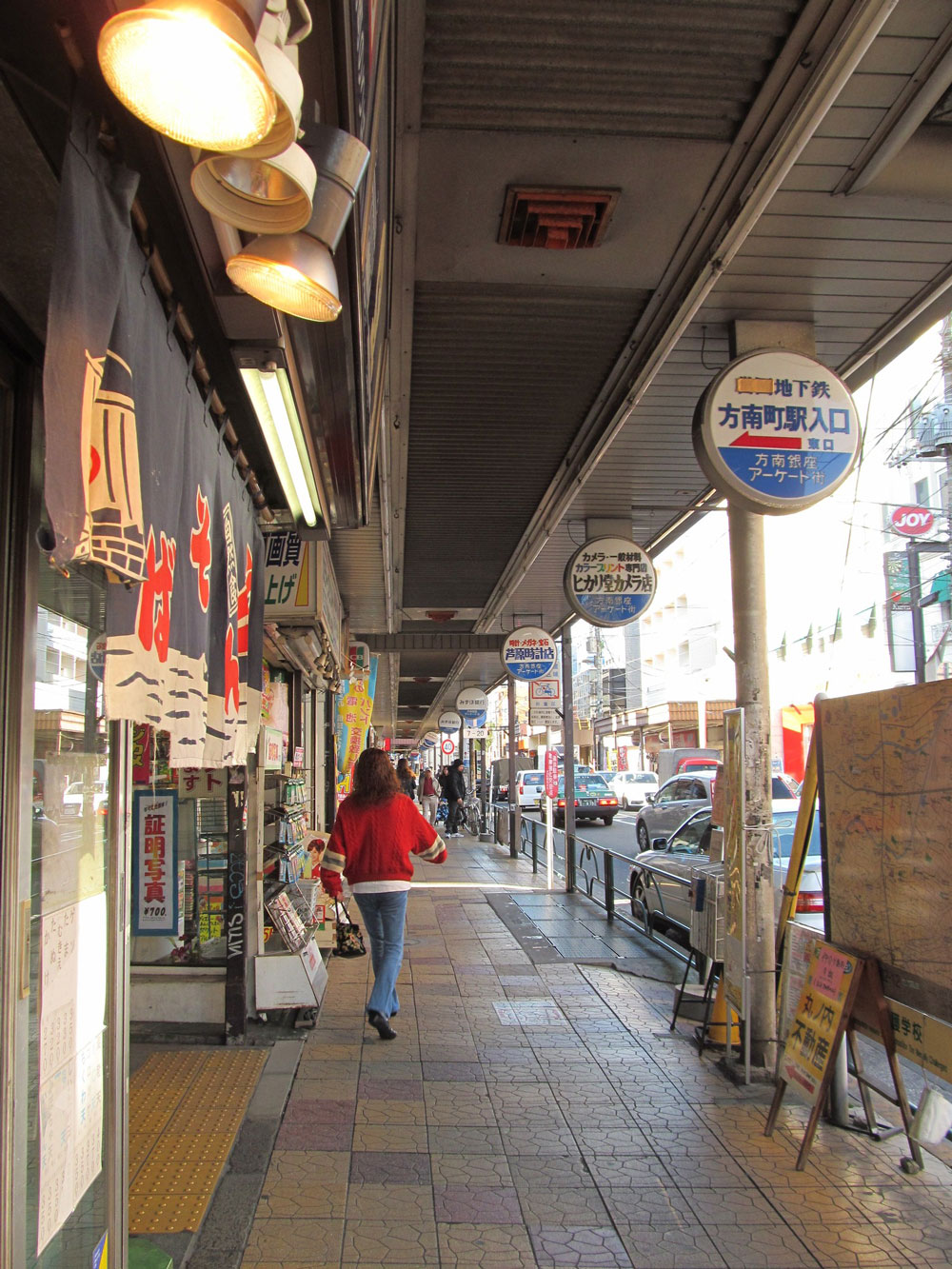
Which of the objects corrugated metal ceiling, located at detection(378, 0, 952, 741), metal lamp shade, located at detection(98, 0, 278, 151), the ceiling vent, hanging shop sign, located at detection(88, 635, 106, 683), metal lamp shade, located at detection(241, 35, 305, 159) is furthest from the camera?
the ceiling vent

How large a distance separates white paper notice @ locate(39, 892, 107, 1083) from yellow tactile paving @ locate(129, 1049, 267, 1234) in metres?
1.45

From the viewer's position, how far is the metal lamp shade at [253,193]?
1.98m

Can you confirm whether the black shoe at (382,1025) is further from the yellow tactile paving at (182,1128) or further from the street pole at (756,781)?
the street pole at (756,781)

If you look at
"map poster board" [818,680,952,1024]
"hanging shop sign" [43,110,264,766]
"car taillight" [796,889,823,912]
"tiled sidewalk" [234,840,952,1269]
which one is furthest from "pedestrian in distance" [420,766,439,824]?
"hanging shop sign" [43,110,264,766]

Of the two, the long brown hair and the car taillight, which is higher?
the long brown hair

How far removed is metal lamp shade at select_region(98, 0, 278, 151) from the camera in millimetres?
1363

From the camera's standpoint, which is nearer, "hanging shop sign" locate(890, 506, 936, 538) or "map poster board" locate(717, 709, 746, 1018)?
"map poster board" locate(717, 709, 746, 1018)

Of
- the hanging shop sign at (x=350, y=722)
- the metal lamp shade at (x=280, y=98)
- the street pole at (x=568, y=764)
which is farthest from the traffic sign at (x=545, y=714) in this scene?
the metal lamp shade at (x=280, y=98)

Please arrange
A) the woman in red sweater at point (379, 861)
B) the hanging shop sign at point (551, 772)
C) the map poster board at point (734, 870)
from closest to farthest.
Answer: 1. the map poster board at point (734, 870)
2. the woman in red sweater at point (379, 861)
3. the hanging shop sign at point (551, 772)

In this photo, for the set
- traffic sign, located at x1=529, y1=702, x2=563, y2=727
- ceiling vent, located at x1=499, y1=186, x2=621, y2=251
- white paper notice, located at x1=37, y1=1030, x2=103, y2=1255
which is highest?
ceiling vent, located at x1=499, y1=186, x2=621, y2=251

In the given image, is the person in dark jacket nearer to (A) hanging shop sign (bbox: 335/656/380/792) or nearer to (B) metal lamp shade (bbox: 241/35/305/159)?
(A) hanging shop sign (bbox: 335/656/380/792)

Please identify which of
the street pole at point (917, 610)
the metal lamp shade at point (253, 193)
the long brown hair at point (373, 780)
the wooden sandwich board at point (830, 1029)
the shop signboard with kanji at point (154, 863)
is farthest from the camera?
the street pole at point (917, 610)

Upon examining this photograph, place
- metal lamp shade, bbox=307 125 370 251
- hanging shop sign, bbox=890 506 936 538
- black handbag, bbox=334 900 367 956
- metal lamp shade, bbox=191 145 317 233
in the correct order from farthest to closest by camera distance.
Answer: hanging shop sign, bbox=890 506 936 538 < black handbag, bbox=334 900 367 956 < metal lamp shade, bbox=307 125 370 251 < metal lamp shade, bbox=191 145 317 233

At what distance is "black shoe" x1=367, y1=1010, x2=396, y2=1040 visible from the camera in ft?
19.7
